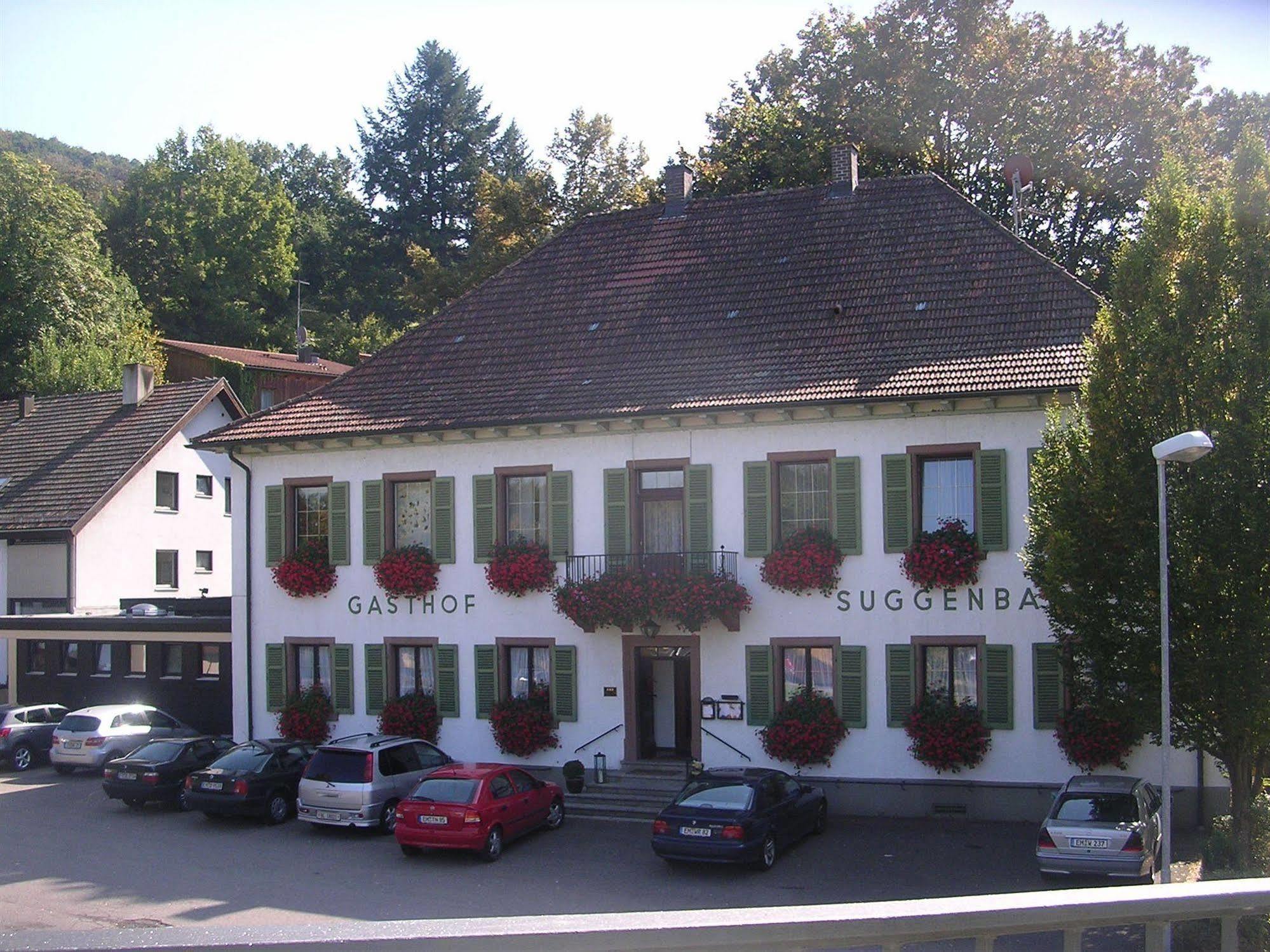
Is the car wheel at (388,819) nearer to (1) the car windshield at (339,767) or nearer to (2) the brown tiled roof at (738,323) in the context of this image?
(1) the car windshield at (339,767)

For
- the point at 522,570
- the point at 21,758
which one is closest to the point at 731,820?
the point at 522,570

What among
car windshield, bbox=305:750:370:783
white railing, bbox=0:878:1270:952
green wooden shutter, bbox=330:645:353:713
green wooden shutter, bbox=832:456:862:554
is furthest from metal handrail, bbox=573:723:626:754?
white railing, bbox=0:878:1270:952

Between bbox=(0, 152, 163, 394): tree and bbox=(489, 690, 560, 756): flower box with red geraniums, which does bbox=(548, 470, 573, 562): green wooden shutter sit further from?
bbox=(0, 152, 163, 394): tree

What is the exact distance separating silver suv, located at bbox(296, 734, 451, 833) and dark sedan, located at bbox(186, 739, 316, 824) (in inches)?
37.6

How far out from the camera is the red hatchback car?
62.2 ft

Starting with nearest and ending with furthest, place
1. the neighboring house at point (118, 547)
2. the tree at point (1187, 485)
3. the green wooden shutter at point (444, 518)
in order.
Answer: the tree at point (1187, 485), the green wooden shutter at point (444, 518), the neighboring house at point (118, 547)

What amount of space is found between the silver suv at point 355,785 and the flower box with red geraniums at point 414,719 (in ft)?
10.8

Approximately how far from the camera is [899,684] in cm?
2202

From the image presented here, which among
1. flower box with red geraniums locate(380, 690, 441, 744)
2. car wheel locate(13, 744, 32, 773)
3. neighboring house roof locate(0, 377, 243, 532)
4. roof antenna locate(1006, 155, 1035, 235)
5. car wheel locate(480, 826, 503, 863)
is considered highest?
roof antenna locate(1006, 155, 1035, 235)

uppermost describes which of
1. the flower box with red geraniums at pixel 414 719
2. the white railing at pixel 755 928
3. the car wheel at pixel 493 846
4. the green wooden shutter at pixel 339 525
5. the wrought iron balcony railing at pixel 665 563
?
the green wooden shutter at pixel 339 525

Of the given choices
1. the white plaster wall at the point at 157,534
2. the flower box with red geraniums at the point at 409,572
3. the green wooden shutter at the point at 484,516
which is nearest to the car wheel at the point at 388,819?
the flower box with red geraniums at the point at 409,572

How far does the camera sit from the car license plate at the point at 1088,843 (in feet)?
52.1

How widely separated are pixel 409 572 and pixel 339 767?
498cm

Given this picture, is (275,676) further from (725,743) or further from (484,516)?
(725,743)
